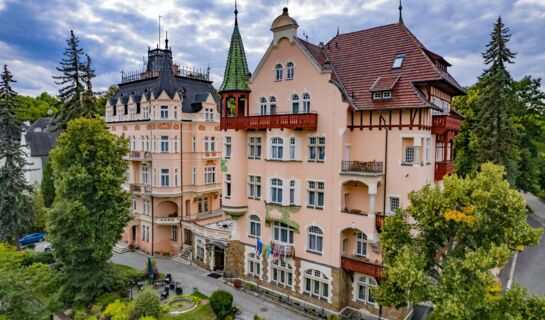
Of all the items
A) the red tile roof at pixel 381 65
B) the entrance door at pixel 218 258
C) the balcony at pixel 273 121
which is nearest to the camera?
the red tile roof at pixel 381 65

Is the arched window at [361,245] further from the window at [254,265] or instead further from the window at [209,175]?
the window at [209,175]

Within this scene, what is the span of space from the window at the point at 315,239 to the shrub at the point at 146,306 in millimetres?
10681

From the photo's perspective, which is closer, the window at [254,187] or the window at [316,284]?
the window at [316,284]

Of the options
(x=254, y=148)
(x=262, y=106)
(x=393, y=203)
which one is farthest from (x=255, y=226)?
(x=393, y=203)

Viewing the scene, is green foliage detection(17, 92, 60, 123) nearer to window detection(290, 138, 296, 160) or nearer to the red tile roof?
window detection(290, 138, 296, 160)

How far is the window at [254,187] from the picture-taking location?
27.1 m

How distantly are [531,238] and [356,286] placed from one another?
1199 cm

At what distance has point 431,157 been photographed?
22672 mm

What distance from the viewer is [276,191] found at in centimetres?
2580

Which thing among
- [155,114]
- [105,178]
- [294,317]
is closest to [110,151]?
[105,178]

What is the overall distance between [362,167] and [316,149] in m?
3.39

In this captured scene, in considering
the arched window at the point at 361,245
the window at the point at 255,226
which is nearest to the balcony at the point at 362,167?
the arched window at the point at 361,245

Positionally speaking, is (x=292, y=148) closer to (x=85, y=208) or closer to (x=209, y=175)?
(x=85, y=208)

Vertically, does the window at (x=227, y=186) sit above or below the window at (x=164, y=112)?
below
